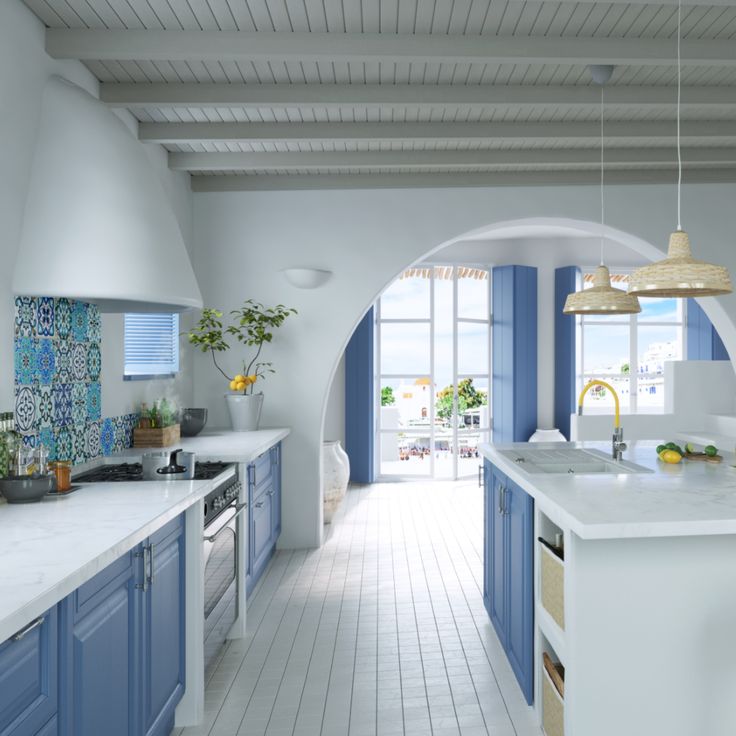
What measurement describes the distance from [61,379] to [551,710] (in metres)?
2.49

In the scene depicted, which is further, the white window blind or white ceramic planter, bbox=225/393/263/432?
white ceramic planter, bbox=225/393/263/432

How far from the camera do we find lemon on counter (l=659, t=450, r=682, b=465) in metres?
3.12

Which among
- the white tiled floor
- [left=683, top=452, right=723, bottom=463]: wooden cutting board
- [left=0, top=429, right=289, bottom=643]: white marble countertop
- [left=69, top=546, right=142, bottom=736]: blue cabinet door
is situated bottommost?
the white tiled floor

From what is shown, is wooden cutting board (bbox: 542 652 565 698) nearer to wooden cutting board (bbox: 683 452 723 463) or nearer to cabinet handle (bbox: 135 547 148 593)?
wooden cutting board (bbox: 683 452 723 463)

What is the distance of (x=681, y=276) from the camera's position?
7.29 ft

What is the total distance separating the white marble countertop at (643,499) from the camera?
6.67ft

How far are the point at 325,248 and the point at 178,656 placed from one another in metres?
3.26

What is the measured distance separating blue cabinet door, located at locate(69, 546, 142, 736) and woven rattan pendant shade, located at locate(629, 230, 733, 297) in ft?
6.21

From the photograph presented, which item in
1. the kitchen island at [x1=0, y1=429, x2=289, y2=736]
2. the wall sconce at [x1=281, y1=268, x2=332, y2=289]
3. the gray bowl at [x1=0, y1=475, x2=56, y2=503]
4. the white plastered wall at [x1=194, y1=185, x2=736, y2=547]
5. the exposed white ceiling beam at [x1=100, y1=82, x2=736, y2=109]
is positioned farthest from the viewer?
the white plastered wall at [x1=194, y1=185, x2=736, y2=547]

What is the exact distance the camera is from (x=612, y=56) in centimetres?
305

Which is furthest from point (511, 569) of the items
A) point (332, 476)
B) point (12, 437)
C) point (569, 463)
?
point (332, 476)

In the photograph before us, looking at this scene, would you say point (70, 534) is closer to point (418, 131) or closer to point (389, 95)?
point (389, 95)

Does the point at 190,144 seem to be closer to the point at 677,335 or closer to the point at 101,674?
the point at 101,674

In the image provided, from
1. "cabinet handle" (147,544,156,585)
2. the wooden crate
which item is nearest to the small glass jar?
"cabinet handle" (147,544,156,585)
